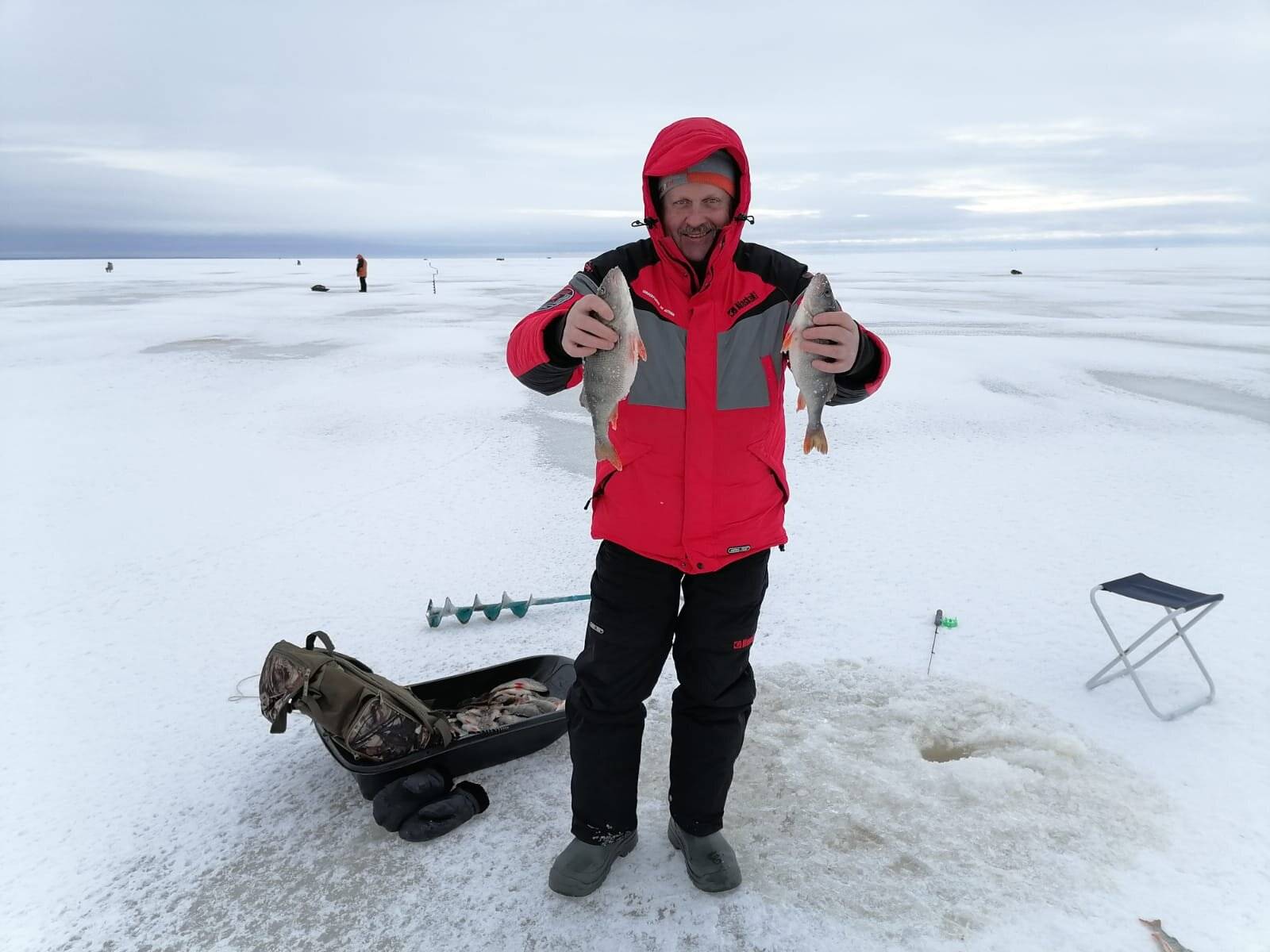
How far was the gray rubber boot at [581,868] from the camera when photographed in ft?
8.20

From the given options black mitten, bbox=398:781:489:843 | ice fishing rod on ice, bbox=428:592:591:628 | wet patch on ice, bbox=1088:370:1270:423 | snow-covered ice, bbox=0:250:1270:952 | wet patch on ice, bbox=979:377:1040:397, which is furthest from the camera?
wet patch on ice, bbox=979:377:1040:397

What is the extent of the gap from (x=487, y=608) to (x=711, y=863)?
6.61 ft

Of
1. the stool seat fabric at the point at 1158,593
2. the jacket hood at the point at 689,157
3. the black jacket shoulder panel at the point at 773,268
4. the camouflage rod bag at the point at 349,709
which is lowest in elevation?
the camouflage rod bag at the point at 349,709

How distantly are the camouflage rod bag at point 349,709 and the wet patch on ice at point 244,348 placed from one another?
35.8 feet

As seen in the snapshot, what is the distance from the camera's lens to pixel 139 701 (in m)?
3.50

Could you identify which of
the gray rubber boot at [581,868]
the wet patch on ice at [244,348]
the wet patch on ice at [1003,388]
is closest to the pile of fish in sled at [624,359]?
the gray rubber boot at [581,868]

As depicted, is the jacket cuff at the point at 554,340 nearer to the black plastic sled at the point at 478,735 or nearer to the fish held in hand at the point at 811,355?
the fish held in hand at the point at 811,355

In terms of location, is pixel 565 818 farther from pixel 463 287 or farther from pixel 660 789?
pixel 463 287

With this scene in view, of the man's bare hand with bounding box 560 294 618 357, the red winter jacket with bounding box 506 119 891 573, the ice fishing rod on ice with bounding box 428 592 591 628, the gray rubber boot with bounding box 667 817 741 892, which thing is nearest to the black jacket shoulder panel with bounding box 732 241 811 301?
the red winter jacket with bounding box 506 119 891 573

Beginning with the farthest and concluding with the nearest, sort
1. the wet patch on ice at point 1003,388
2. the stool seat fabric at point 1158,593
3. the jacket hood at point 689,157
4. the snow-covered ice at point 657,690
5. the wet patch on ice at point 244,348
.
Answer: the wet patch on ice at point 244,348 < the wet patch on ice at point 1003,388 < the stool seat fabric at point 1158,593 < the snow-covered ice at point 657,690 < the jacket hood at point 689,157

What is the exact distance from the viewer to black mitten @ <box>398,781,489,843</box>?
2701mm

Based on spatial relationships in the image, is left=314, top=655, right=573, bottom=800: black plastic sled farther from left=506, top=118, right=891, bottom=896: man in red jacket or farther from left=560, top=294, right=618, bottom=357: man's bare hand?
left=560, top=294, right=618, bottom=357: man's bare hand

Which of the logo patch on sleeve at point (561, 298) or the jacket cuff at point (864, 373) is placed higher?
the logo patch on sleeve at point (561, 298)

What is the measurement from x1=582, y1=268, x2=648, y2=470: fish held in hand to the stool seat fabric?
8.88ft
